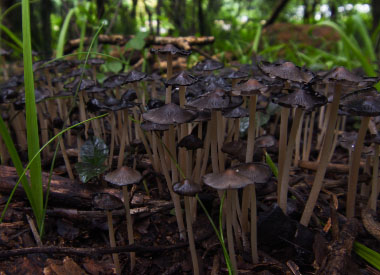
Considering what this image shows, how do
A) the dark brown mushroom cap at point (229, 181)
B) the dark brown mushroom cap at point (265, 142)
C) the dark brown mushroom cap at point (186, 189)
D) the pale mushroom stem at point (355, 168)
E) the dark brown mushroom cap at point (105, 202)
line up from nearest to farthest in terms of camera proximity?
the dark brown mushroom cap at point (229, 181)
the dark brown mushroom cap at point (186, 189)
the dark brown mushroom cap at point (105, 202)
the pale mushroom stem at point (355, 168)
the dark brown mushroom cap at point (265, 142)

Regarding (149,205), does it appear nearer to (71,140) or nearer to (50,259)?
(50,259)

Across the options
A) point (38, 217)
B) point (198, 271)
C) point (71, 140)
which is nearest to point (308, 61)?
point (71, 140)

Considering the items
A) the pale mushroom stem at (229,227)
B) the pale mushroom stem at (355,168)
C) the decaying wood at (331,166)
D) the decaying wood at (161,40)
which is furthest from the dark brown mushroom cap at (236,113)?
the decaying wood at (161,40)

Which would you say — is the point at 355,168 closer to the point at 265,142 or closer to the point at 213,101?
the point at 265,142

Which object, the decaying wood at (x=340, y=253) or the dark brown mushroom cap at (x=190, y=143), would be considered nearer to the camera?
the decaying wood at (x=340, y=253)

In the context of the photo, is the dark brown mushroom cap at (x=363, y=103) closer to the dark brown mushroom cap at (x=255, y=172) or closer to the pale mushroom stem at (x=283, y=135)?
the pale mushroom stem at (x=283, y=135)

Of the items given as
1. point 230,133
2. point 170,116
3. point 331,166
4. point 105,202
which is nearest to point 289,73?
point 170,116
